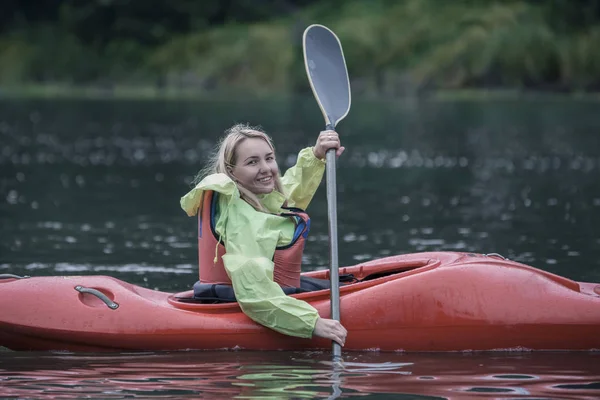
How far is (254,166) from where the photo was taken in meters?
6.02

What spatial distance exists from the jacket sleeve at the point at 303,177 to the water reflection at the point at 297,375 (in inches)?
34.1

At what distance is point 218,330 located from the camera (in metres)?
6.09

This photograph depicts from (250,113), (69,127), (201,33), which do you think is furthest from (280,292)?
(201,33)

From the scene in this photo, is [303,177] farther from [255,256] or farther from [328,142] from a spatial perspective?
[255,256]

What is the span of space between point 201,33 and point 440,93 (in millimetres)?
12849

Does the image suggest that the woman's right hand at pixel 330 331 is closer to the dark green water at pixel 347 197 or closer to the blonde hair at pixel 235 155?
the dark green water at pixel 347 197

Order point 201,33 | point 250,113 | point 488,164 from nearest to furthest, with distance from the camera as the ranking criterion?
1. point 488,164
2. point 250,113
3. point 201,33

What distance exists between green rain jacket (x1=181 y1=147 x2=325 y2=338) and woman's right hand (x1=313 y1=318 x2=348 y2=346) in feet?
0.10

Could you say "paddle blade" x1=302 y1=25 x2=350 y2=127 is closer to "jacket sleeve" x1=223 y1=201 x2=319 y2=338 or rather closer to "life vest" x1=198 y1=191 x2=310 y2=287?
"life vest" x1=198 y1=191 x2=310 y2=287

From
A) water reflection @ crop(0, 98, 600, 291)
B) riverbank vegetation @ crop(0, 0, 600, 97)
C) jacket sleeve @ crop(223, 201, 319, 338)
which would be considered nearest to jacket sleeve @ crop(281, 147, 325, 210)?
jacket sleeve @ crop(223, 201, 319, 338)

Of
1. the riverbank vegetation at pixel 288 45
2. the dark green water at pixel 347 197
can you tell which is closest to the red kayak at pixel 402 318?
the dark green water at pixel 347 197

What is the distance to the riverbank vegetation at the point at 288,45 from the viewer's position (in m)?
37.7

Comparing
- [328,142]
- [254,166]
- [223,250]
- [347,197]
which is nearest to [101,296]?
[223,250]

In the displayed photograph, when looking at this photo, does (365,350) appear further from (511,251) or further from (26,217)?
(26,217)
